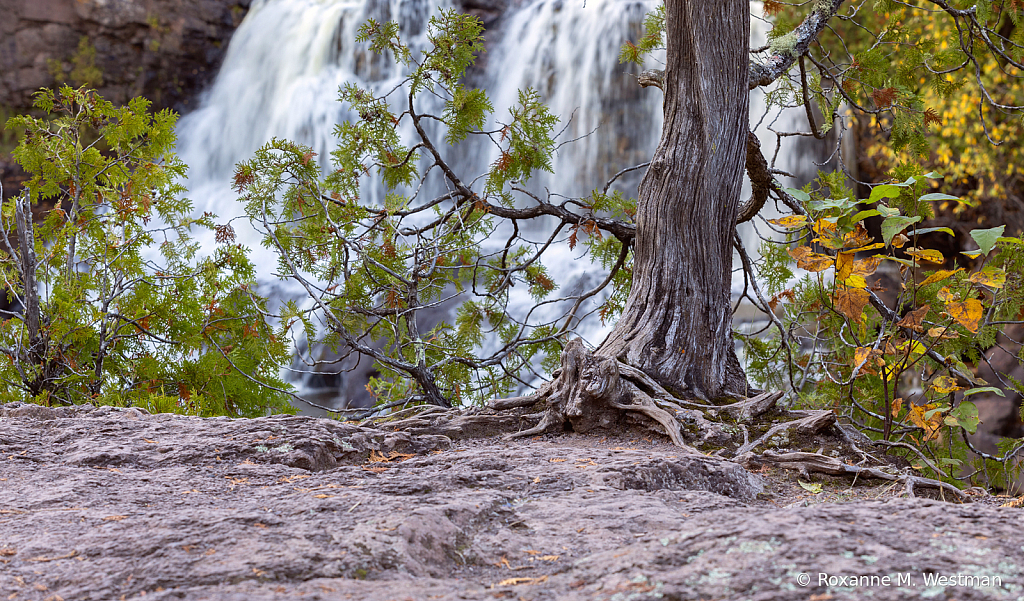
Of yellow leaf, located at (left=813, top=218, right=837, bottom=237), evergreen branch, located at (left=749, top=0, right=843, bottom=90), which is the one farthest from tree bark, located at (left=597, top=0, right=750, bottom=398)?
yellow leaf, located at (left=813, top=218, right=837, bottom=237)

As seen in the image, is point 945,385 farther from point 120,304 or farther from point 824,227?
point 120,304

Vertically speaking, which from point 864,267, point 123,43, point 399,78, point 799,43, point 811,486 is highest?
point 123,43

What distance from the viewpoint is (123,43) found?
1173cm

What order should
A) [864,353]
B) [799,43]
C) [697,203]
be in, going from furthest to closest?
[799,43] → [697,203] → [864,353]

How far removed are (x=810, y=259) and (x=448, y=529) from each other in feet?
4.38

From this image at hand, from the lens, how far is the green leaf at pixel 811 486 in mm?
1781

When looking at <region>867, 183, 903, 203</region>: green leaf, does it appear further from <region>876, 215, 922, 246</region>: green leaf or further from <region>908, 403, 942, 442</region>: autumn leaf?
<region>908, 403, 942, 442</region>: autumn leaf

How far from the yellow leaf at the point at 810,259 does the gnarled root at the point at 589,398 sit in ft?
1.90

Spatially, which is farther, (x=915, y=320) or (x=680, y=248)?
(x=680, y=248)

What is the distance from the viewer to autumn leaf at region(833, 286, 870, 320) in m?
2.09

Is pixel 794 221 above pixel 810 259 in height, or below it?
above

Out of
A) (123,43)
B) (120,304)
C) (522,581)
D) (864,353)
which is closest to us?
(522,581)

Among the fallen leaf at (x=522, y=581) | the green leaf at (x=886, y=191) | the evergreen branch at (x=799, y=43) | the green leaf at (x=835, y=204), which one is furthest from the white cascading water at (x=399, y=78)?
the fallen leaf at (x=522, y=581)

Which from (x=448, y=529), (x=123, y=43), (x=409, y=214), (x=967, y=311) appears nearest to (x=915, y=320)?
(x=967, y=311)
